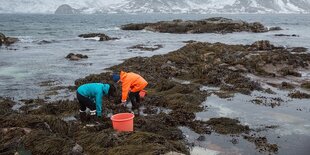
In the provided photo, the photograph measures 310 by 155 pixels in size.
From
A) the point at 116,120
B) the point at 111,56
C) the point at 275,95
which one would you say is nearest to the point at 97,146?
the point at 116,120

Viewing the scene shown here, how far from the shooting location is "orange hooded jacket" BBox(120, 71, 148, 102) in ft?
33.9

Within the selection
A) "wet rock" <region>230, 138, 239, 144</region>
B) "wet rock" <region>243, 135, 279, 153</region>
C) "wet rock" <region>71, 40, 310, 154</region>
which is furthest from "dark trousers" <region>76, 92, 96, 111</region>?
"wet rock" <region>243, 135, 279, 153</region>

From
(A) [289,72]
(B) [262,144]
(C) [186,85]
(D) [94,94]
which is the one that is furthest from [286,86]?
(D) [94,94]

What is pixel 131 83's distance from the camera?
10.6 m

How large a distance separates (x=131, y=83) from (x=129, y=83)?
314 mm

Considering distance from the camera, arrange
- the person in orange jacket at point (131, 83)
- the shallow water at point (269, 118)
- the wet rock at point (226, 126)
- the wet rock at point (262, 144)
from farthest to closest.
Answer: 1. the wet rock at point (226, 126)
2. the person in orange jacket at point (131, 83)
3. the shallow water at point (269, 118)
4. the wet rock at point (262, 144)

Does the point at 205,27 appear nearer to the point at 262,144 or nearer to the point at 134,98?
the point at 134,98

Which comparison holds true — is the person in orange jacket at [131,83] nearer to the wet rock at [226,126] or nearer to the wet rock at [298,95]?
the wet rock at [226,126]

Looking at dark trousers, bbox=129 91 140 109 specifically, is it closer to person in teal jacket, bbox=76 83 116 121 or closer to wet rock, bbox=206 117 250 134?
person in teal jacket, bbox=76 83 116 121

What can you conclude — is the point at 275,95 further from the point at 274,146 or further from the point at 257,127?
the point at 274,146

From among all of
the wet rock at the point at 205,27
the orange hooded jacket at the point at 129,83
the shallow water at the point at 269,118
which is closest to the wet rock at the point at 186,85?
the shallow water at the point at 269,118

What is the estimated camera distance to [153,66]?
20.6 metres

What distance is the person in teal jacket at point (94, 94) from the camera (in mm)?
9727

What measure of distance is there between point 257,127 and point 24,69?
1558 centimetres
